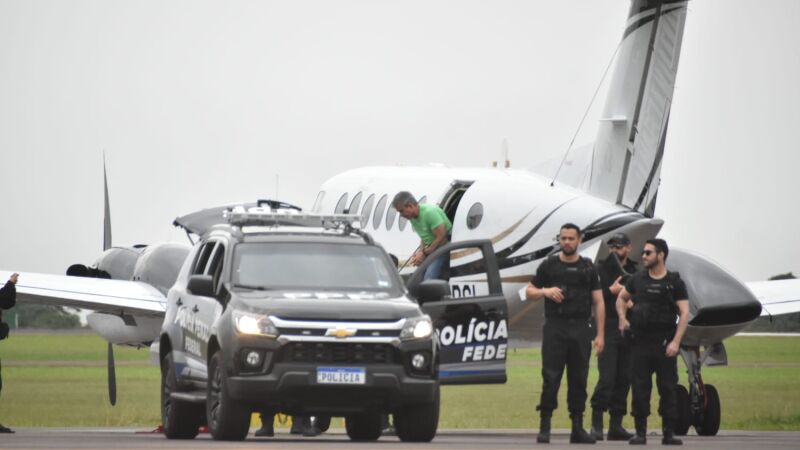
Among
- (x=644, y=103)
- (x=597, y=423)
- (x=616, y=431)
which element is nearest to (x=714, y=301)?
(x=644, y=103)

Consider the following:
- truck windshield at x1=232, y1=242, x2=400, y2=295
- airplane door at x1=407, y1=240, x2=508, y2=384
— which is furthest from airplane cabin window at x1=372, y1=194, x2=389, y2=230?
truck windshield at x1=232, y1=242, x2=400, y2=295

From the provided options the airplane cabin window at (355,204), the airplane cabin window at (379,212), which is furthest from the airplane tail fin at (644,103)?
the airplane cabin window at (355,204)

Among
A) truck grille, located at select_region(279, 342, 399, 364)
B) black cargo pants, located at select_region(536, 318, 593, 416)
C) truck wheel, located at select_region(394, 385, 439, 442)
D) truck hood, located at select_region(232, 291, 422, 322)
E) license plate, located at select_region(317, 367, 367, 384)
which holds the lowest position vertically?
truck wheel, located at select_region(394, 385, 439, 442)

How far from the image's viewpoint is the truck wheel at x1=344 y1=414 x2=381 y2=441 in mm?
21547

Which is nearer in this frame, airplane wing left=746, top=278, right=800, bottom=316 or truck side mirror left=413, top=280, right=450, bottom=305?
truck side mirror left=413, top=280, right=450, bottom=305

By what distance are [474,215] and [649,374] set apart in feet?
23.0

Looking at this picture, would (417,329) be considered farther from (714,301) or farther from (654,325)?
(714,301)

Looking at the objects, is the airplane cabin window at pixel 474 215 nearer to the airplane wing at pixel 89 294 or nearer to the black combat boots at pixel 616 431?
the airplane wing at pixel 89 294

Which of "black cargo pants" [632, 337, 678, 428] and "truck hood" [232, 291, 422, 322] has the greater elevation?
"truck hood" [232, 291, 422, 322]

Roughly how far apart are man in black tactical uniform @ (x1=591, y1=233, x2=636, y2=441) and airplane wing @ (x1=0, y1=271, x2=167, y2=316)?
809 cm

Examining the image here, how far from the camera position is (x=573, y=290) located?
67.6 feet

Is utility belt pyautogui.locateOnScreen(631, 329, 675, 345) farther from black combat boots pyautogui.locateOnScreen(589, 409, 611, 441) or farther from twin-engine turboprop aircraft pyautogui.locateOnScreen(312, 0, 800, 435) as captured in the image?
twin-engine turboprop aircraft pyautogui.locateOnScreen(312, 0, 800, 435)

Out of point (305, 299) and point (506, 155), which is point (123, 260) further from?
point (305, 299)

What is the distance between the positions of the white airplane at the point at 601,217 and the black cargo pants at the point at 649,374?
5118mm
